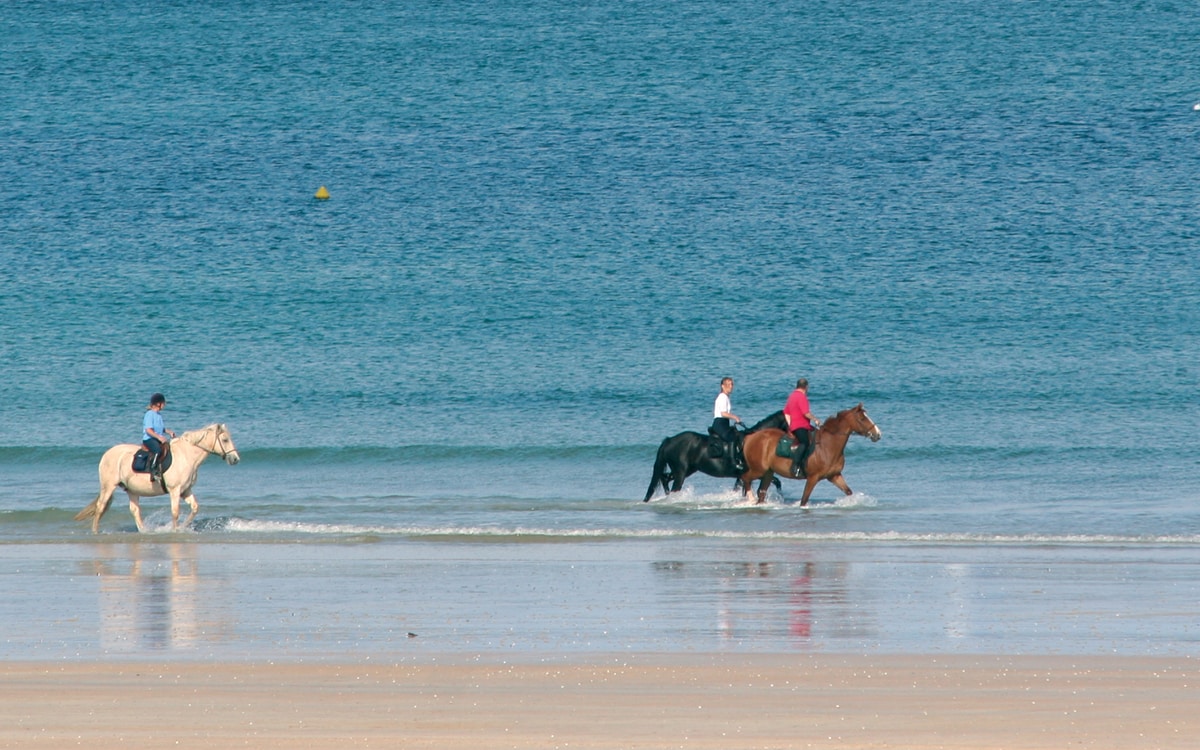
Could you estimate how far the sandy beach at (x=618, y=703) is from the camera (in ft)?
27.4

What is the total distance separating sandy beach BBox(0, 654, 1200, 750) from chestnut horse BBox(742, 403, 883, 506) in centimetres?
1056

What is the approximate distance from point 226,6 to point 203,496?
69368 mm

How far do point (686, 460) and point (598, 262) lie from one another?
32.7m

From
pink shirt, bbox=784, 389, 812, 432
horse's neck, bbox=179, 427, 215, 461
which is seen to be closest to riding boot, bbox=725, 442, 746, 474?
pink shirt, bbox=784, 389, 812, 432

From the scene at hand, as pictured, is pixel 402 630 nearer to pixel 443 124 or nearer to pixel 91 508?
pixel 91 508

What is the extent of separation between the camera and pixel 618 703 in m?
9.14

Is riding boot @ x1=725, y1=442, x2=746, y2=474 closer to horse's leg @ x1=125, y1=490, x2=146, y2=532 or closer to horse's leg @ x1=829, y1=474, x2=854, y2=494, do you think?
horse's leg @ x1=829, y1=474, x2=854, y2=494

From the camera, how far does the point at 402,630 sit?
11469 millimetres

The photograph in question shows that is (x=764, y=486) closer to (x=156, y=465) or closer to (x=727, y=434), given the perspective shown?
(x=727, y=434)

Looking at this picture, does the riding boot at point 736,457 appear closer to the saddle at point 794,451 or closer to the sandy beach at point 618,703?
the saddle at point 794,451

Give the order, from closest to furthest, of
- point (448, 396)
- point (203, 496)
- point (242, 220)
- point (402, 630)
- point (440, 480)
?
Answer: point (402, 630) < point (203, 496) < point (440, 480) < point (448, 396) < point (242, 220)

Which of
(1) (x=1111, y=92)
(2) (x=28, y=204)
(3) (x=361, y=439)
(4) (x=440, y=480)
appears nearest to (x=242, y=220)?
(2) (x=28, y=204)

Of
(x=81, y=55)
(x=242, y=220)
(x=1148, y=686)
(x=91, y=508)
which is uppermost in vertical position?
(x=81, y=55)

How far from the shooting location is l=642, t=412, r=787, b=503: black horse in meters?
21.6
